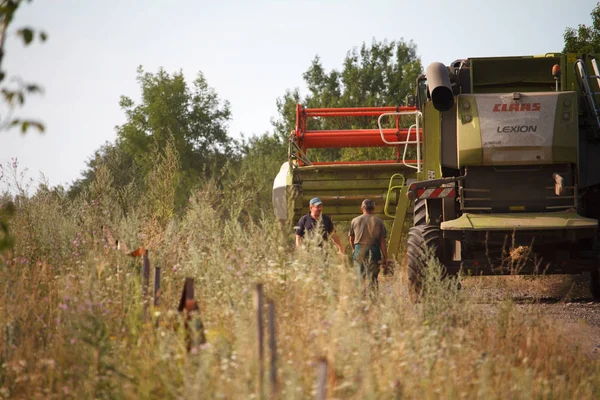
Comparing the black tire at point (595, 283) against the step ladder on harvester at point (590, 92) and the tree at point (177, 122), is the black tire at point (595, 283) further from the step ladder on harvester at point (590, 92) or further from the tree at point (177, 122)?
the tree at point (177, 122)

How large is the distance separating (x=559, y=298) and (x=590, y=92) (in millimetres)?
3220

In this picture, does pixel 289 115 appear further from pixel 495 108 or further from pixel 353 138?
pixel 495 108

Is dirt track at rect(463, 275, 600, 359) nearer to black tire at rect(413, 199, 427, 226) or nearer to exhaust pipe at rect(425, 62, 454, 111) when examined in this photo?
black tire at rect(413, 199, 427, 226)

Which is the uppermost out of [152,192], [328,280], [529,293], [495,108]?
[495,108]

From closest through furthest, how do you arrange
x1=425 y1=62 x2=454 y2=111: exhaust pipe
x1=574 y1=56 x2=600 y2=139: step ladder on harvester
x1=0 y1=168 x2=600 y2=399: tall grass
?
x1=0 y1=168 x2=600 y2=399: tall grass, x1=425 y1=62 x2=454 y2=111: exhaust pipe, x1=574 y1=56 x2=600 y2=139: step ladder on harvester

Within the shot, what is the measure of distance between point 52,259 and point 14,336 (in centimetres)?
281

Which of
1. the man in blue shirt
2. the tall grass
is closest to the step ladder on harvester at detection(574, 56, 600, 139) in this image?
the man in blue shirt

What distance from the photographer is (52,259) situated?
9477 mm

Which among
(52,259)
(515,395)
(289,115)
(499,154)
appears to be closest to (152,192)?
(52,259)

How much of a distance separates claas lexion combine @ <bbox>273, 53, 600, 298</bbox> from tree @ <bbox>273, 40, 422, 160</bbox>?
30757mm

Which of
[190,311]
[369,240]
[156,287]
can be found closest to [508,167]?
[369,240]

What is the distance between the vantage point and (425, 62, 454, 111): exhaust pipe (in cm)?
1188

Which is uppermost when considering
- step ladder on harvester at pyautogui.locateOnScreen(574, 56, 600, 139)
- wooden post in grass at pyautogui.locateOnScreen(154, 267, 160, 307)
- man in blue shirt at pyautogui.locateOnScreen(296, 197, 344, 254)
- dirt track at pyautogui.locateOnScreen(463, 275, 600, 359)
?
Answer: step ladder on harvester at pyautogui.locateOnScreen(574, 56, 600, 139)

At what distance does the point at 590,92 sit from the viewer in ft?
40.2
